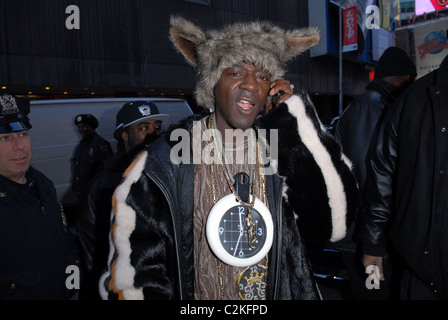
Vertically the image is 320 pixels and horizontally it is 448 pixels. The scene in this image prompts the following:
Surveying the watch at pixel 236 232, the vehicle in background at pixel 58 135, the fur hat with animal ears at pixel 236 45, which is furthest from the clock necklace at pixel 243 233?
the vehicle in background at pixel 58 135

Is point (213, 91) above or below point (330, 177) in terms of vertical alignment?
above

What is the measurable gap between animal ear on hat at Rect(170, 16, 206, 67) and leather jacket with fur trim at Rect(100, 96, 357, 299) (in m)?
0.54

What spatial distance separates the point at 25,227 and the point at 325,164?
189cm

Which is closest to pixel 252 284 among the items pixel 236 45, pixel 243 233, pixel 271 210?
pixel 243 233

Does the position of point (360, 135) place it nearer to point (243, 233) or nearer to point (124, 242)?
point (243, 233)

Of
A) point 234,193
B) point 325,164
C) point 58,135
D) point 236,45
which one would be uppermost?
point 236,45

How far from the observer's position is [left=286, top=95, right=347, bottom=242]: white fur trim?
1.58 m

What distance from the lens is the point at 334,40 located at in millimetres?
19203

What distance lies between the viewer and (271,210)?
5.49 feet

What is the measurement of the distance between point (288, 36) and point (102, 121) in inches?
221

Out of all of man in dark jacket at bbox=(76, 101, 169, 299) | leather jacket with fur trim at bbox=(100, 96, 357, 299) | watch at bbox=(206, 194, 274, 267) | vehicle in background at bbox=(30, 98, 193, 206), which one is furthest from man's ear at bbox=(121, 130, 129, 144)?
vehicle in background at bbox=(30, 98, 193, 206)
